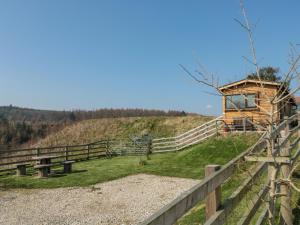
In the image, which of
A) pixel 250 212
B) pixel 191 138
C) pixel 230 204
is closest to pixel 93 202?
pixel 250 212

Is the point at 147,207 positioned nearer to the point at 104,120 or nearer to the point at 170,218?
the point at 170,218

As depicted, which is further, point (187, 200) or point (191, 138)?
point (191, 138)

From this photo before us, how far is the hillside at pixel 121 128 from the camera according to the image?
35000 millimetres

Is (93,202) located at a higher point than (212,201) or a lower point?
lower

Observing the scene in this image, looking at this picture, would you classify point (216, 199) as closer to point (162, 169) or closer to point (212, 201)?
point (212, 201)

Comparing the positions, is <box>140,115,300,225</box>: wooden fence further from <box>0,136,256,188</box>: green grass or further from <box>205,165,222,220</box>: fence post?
<box>0,136,256,188</box>: green grass

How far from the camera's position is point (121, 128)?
3866cm

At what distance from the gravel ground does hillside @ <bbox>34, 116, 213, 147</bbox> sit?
21020 mm

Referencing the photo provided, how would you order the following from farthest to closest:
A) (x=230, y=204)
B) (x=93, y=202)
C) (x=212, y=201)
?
1. (x=93, y=202)
2. (x=230, y=204)
3. (x=212, y=201)

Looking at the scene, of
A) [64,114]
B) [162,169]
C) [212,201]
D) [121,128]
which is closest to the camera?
[212,201]

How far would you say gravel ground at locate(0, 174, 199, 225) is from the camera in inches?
355

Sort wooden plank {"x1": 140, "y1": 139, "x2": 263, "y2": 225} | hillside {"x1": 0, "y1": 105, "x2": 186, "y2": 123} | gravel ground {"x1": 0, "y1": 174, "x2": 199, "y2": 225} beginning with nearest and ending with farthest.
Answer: wooden plank {"x1": 140, "y1": 139, "x2": 263, "y2": 225} → gravel ground {"x1": 0, "y1": 174, "x2": 199, "y2": 225} → hillside {"x1": 0, "y1": 105, "x2": 186, "y2": 123}

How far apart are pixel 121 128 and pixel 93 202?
92.3 feet

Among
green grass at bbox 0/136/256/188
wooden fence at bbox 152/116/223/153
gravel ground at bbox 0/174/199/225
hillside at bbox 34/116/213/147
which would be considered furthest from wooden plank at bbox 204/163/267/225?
hillside at bbox 34/116/213/147
